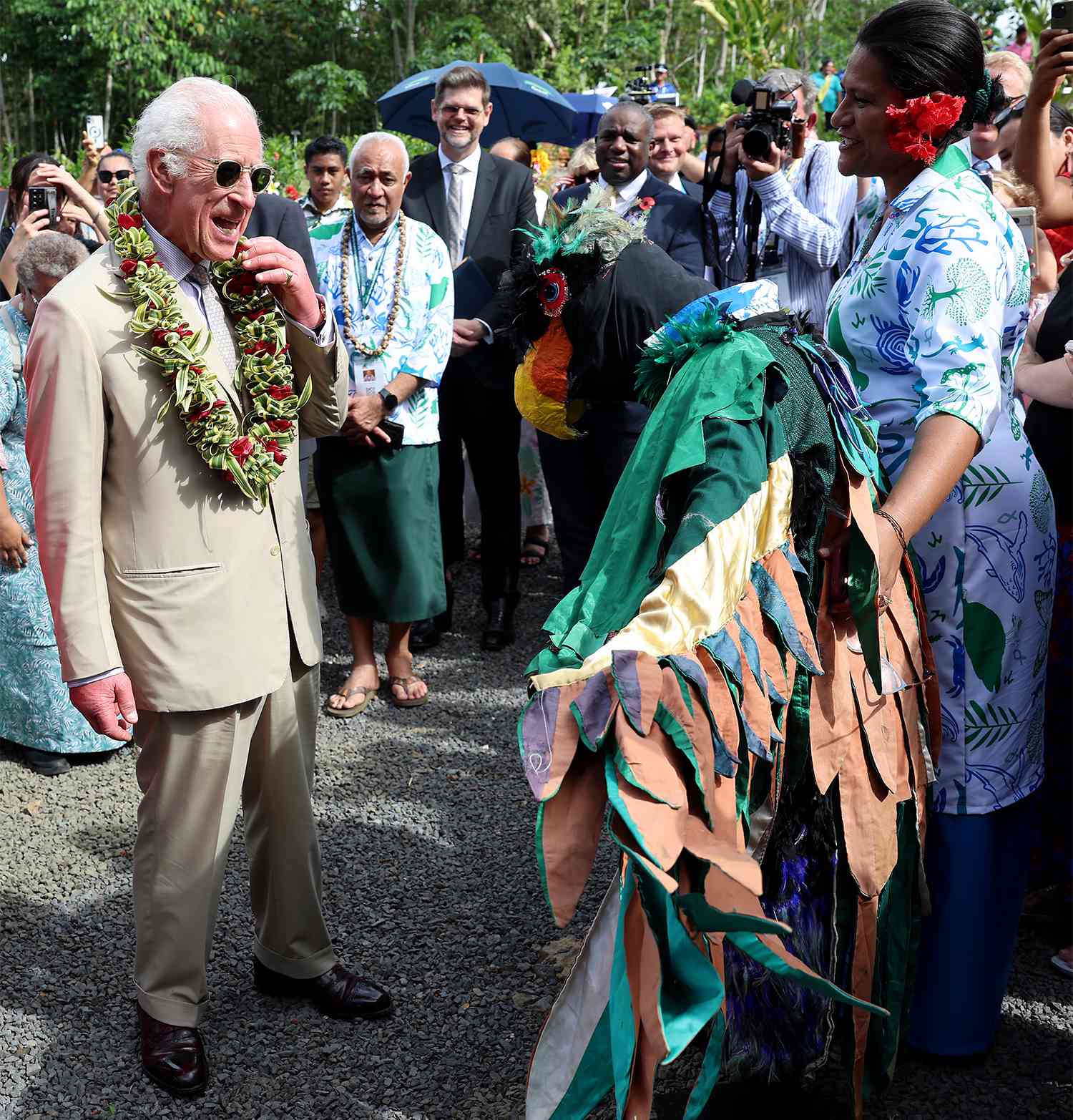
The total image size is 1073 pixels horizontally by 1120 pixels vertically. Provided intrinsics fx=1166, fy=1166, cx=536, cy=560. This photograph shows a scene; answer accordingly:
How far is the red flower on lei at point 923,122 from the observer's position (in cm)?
218

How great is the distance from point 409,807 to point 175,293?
6.94ft

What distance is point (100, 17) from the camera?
23734mm

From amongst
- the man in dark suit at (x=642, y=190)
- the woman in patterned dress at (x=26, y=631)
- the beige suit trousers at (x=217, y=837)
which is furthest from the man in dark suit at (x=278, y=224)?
the beige suit trousers at (x=217, y=837)

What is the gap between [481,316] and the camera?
215 inches

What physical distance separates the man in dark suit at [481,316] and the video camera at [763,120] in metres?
1.26

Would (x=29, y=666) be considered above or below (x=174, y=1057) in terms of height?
above

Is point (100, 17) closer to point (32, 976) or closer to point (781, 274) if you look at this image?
point (781, 274)

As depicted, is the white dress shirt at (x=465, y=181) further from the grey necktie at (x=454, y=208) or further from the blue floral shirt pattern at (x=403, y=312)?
the blue floral shirt pattern at (x=403, y=312)

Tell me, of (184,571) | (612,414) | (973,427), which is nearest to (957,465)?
(973,427)

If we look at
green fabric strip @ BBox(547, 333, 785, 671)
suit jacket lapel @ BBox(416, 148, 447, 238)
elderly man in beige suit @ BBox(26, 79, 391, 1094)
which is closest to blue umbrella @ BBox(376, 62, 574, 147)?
suit jacket lapel @ BBox(416, 148, 447, 238)

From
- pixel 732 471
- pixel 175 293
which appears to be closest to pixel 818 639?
pixel 732 471

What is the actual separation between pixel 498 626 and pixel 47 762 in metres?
2.10

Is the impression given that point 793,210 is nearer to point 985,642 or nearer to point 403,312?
point 403,312

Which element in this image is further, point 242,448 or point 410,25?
point 410,25
